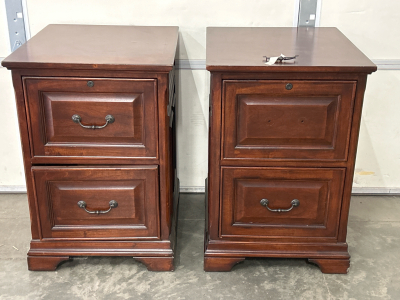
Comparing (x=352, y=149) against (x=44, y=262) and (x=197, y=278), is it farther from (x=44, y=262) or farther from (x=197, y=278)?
(x=44, y=262)

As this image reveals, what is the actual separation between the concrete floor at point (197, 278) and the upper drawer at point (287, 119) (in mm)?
440

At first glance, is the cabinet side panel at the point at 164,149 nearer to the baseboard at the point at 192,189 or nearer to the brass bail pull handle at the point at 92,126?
the brass bail pull handle at the point at 92,126

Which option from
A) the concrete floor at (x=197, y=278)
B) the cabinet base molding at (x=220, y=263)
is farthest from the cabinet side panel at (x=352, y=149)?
the cabinet base molding at (x=220, y=263)

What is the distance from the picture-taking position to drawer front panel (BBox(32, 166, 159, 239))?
159cm

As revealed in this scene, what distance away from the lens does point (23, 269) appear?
1.71 metres

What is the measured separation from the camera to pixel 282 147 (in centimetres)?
155

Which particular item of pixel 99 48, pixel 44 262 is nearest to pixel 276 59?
pixel 99 48

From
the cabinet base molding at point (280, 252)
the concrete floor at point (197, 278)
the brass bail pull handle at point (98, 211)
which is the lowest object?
the concrete floor at point (197, 278)

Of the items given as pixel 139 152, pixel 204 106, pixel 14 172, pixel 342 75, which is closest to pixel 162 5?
pixel 204 106

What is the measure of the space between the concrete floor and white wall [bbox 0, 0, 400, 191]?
1.58 ft

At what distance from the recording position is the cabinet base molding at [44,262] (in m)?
1.69

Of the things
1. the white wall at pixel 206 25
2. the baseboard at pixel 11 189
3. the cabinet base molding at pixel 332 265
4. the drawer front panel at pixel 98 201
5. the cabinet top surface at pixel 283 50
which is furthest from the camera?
the baseboard at pixel 11 189

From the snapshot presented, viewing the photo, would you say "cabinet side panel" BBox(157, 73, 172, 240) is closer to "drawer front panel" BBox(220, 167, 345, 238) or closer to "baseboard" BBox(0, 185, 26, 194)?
"drawer front panel" BBox(220, 167, 345, 238)

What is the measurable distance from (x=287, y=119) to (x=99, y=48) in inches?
26.1
